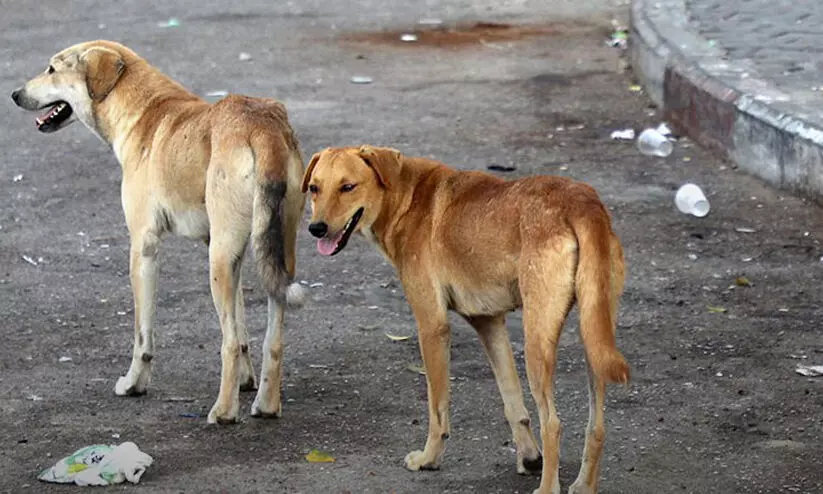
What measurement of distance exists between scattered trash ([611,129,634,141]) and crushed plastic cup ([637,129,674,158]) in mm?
201

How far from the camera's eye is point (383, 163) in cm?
571

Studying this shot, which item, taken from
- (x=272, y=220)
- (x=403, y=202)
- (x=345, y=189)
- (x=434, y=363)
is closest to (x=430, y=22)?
(x=272, y=220)

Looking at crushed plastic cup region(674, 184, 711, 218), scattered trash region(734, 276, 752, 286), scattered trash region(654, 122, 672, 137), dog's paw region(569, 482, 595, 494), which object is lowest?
scattered trash region(654, 122, 672, 137)

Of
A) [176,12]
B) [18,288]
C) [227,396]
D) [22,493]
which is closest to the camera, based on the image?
[22,493]

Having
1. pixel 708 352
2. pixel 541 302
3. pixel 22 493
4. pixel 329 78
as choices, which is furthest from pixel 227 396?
pixel 329 78

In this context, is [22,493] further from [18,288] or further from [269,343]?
[18,288]

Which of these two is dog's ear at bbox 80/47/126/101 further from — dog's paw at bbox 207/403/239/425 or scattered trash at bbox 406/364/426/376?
scattered trash at bbox 406/364/426/376

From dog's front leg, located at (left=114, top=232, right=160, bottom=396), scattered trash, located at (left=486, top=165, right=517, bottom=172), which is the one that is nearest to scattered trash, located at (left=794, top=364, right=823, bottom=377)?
dog's front leg, located at (left=114, top=232, right=160, bottom=396)

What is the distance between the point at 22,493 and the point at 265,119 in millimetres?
1712

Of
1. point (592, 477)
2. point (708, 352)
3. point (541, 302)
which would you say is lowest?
point (708, 352)

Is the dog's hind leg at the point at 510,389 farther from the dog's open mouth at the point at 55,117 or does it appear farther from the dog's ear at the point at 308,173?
the dog's open mouth at the point at 55,117

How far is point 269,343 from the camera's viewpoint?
20.7ft

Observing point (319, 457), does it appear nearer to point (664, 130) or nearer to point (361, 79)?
point (664, 130)

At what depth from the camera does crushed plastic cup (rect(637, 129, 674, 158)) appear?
10.3 meters
